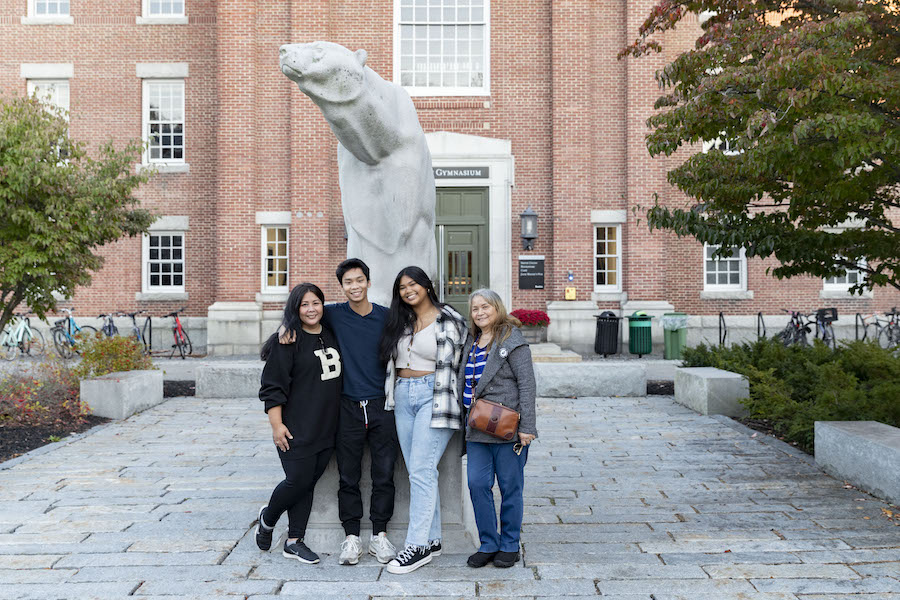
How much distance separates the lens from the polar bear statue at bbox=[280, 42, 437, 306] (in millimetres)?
3934

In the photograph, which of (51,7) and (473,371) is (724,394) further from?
(51,7)

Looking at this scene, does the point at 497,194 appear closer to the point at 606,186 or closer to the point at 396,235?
the point at 606,186

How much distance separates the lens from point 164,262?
19031mm

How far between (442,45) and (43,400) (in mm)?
12679

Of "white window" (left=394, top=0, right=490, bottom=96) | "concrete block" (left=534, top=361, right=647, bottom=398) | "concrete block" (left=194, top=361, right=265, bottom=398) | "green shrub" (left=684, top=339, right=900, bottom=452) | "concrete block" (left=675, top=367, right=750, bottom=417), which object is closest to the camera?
"green shrub" (left=684, top=339, right=900, bottom=452)

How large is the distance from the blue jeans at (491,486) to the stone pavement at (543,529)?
178 millimetres

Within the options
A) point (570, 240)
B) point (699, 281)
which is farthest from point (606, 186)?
point (699, 281)

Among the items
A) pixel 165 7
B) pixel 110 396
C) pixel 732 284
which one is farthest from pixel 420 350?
pixel 165 7

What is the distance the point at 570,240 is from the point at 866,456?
12.2 metres

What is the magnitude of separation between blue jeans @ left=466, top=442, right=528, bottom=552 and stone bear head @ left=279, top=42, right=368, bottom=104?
2.07 m

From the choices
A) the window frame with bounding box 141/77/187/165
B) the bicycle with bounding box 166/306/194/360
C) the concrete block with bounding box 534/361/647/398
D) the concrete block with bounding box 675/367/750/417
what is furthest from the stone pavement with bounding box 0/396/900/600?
A: the window frame with bounding box 141/77/187/165

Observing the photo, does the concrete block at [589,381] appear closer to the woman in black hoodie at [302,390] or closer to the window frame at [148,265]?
the woman in black hoodie at [302,390]

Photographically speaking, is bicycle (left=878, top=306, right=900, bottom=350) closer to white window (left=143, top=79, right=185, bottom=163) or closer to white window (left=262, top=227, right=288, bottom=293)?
white window (left=262, top=227, right=288, bottom=293)

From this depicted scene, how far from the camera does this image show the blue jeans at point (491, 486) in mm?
4188
